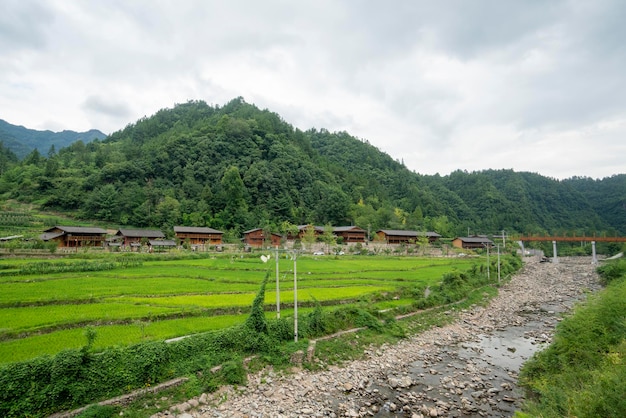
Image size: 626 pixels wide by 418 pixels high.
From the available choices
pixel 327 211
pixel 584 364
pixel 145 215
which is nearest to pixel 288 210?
pixel 327 211

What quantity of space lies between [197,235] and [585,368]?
66.3 metres

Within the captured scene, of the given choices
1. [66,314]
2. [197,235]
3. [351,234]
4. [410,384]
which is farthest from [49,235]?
[410,384]

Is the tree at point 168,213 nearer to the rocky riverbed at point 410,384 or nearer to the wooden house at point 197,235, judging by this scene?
the wooden house at point 197,235

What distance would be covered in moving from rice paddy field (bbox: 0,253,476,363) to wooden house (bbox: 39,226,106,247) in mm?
19507

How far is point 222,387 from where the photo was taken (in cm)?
1363

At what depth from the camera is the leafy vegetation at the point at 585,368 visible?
346 inches

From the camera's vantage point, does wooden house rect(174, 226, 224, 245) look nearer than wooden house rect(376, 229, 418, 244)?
Yes

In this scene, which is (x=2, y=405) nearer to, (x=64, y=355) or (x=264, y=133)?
Result: (x=64, y=355)

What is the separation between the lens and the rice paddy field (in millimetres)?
15547

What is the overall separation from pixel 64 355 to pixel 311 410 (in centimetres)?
899

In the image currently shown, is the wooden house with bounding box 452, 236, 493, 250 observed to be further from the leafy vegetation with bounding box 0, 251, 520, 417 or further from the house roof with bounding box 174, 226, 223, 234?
the leafy vegetation with bounding box 0, 251, 520, 417

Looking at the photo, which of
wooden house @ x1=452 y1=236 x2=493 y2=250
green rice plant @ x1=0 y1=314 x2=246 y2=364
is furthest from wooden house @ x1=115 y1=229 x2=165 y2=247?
wooden house @ x1=452 y1=236 x2=493 y2=250

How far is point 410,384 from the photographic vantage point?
15711mm

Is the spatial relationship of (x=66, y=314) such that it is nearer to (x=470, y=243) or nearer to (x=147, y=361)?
(x=147, y=361)
